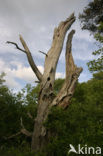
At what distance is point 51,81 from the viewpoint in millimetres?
7402

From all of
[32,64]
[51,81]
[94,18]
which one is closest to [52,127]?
[51,81]

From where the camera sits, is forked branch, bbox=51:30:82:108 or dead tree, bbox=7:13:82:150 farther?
forked branch, bbox=51:30:82:108

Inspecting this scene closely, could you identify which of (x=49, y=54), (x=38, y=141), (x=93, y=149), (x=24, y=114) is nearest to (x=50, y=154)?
(x=38, y=141)

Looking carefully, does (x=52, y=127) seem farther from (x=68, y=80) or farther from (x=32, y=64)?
(x=32, y=64)

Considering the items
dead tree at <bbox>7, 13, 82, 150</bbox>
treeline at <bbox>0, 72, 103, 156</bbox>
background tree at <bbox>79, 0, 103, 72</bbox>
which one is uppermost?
background tree at <bbox>79, 0, 103, 72</bbox>

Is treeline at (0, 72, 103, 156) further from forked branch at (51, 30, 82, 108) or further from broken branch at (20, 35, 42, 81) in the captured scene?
broken branch at (20, 35, 42, 81)

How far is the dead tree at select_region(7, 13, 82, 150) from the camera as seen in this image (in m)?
6.70

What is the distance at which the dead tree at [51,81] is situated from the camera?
6703mm

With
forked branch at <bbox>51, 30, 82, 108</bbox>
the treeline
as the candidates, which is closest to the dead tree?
forked branch at <bbox>51, 30, 82, 108</bbox>

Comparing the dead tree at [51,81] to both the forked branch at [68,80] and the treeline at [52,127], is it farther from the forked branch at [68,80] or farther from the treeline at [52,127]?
the treeline at [52,127]

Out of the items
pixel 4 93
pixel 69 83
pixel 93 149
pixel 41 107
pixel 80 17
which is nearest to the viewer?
pixel 93 149

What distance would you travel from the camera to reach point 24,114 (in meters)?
8.16

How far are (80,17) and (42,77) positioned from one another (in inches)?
333

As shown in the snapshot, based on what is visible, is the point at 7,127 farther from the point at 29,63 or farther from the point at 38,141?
the point at 29,63
